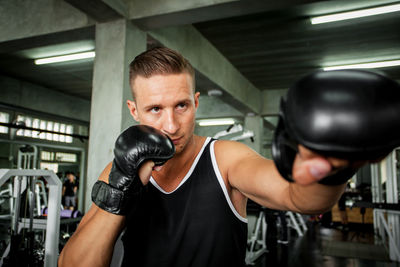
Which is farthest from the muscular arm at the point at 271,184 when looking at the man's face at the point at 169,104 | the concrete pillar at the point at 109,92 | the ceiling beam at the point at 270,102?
the ceiling beam at the point at 270,102

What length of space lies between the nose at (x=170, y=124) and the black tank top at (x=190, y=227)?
0.59ft

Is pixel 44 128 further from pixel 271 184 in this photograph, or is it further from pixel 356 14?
pixel 271 184

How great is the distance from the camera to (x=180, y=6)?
9.74 ft

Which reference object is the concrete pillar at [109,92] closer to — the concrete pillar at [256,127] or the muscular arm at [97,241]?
the muscular arm at [97,241]

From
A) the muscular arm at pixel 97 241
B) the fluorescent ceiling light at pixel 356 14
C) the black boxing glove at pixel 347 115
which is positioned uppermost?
the fluorescent ceiling light at pixel 356 14

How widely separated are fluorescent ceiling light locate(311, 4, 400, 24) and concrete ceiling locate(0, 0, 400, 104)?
110 mm

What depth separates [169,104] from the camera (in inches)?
45.8

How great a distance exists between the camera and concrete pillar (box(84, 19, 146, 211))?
2.83 metres

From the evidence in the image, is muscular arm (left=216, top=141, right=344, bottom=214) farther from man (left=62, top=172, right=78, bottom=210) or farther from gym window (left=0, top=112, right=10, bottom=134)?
gym window (left=0, top=112, right=10, bottom=134)

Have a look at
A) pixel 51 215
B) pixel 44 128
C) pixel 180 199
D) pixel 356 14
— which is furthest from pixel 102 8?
pixel 44 128

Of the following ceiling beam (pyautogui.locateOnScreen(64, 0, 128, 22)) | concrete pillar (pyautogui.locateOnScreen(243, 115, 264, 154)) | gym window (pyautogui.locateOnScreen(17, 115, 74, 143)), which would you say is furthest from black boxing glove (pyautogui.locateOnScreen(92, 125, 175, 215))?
gym window (pyautogui.locateOnScreen(17, 115, 74, 143))

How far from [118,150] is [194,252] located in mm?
484

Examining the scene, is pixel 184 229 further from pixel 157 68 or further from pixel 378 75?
pixel 378 75

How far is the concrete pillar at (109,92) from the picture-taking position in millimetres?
2830
